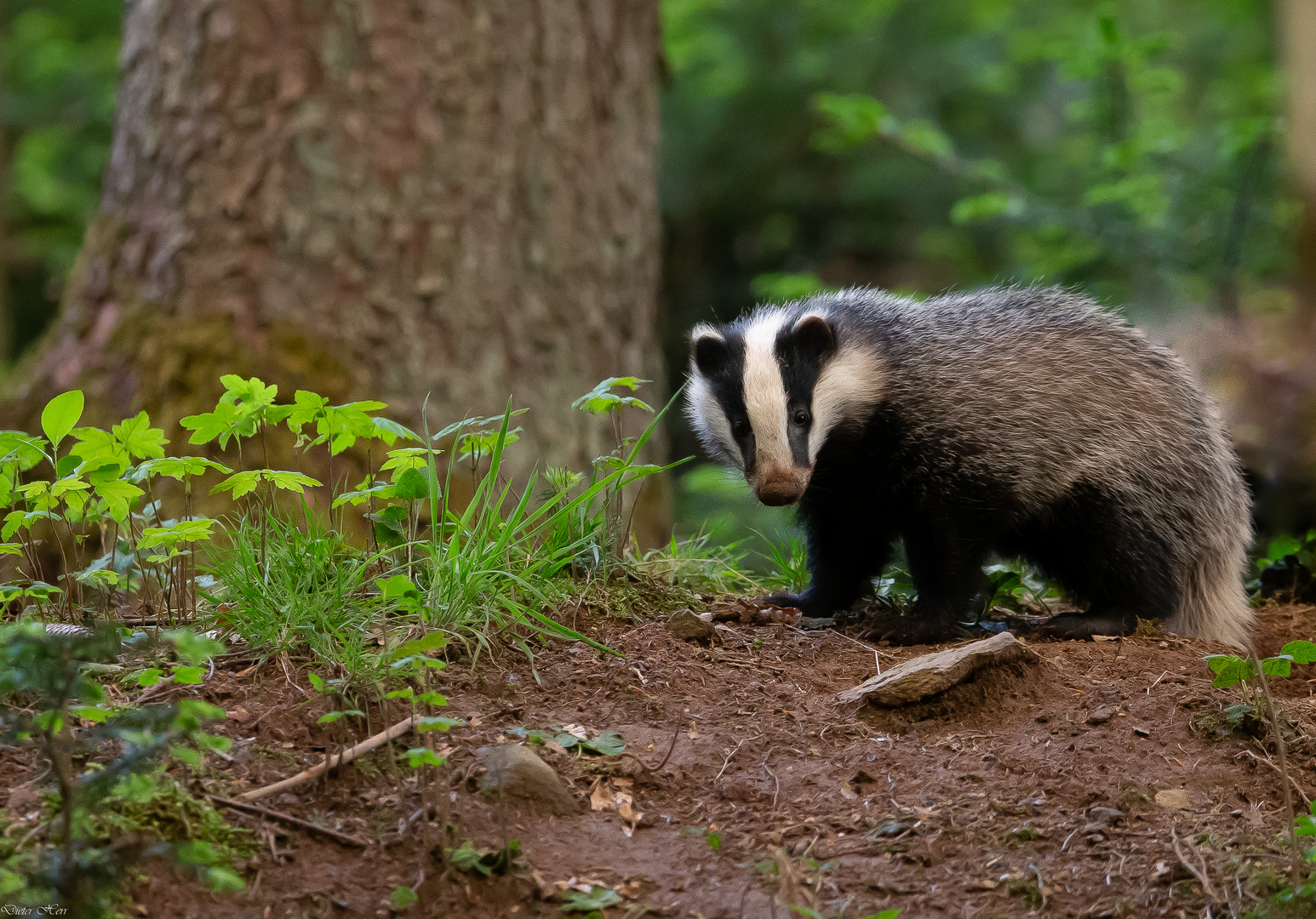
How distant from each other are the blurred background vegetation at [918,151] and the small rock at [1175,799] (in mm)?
2383

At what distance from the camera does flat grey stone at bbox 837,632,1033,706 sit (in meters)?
3.01

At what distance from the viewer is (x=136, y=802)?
2170 millimetres

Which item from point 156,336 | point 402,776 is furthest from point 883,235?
point 402,776


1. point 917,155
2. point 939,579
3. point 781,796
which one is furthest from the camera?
point 917,155

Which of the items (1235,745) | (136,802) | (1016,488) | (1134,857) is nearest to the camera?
(136,802)

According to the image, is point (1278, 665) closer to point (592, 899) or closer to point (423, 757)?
point (592, 899)

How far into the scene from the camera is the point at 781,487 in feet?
12.5

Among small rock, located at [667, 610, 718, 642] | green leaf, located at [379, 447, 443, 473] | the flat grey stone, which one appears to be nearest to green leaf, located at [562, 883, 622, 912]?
the flat grey stone

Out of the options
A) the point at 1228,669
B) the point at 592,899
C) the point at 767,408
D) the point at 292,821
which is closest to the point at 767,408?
the point at 767,408

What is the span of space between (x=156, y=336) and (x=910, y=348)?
10.2 ft

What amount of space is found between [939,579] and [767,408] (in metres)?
0.85

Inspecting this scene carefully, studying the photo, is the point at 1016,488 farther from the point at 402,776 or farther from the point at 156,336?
the point at 156,336

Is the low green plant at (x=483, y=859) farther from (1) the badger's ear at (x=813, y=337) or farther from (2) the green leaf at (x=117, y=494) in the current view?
(1) the badger's ear at (x=813, y=337)

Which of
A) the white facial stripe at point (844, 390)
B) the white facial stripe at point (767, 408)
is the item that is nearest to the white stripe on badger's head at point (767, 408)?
the white facial stripe at point (767, 408)
